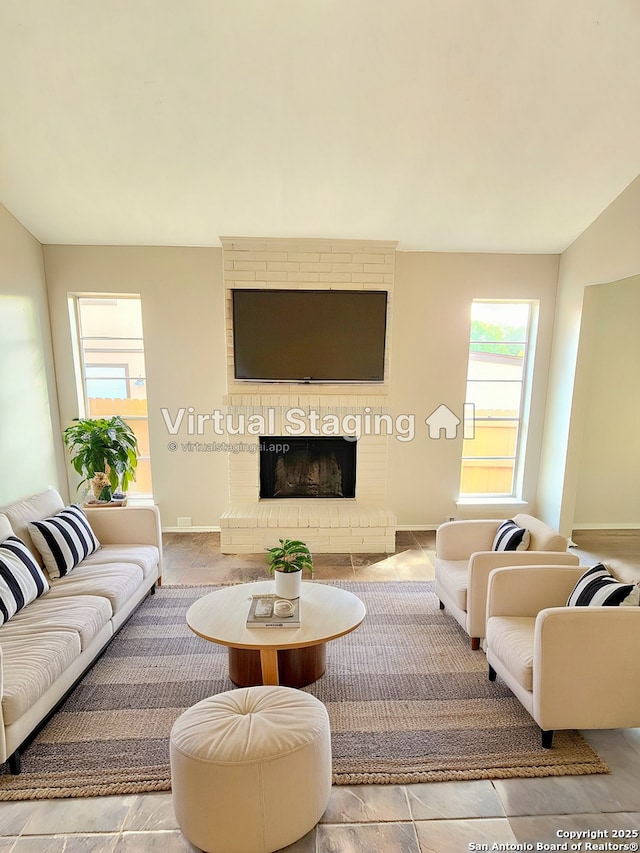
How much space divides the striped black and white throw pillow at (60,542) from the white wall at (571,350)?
161 inches

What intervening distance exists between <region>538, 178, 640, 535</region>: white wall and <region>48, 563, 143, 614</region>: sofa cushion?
12.4 ft

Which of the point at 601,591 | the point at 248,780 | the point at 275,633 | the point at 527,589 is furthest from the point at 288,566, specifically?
the point at 601,591

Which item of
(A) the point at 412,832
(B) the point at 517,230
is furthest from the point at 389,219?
(A) the point at 412,832

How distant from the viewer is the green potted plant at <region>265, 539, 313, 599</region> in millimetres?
2508

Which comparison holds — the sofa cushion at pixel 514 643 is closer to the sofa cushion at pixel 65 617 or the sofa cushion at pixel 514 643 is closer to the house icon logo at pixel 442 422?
the sofa cushion at pixel 65 617

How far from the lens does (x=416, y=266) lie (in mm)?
4344

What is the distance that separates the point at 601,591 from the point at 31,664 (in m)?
2.63

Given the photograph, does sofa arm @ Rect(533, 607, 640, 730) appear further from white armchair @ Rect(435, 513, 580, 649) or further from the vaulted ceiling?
the vaulted ceiling

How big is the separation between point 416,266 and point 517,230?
2.97 ft

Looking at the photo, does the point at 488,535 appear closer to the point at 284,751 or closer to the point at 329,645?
the point at 329,645

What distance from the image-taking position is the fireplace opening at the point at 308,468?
4.54 metres

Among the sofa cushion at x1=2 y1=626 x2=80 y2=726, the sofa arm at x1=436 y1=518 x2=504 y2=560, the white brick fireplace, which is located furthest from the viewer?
the white brick fireplace

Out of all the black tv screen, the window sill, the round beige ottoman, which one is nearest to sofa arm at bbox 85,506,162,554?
the black tv screen

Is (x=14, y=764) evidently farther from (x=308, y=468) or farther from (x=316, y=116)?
(x=316, y=116)
